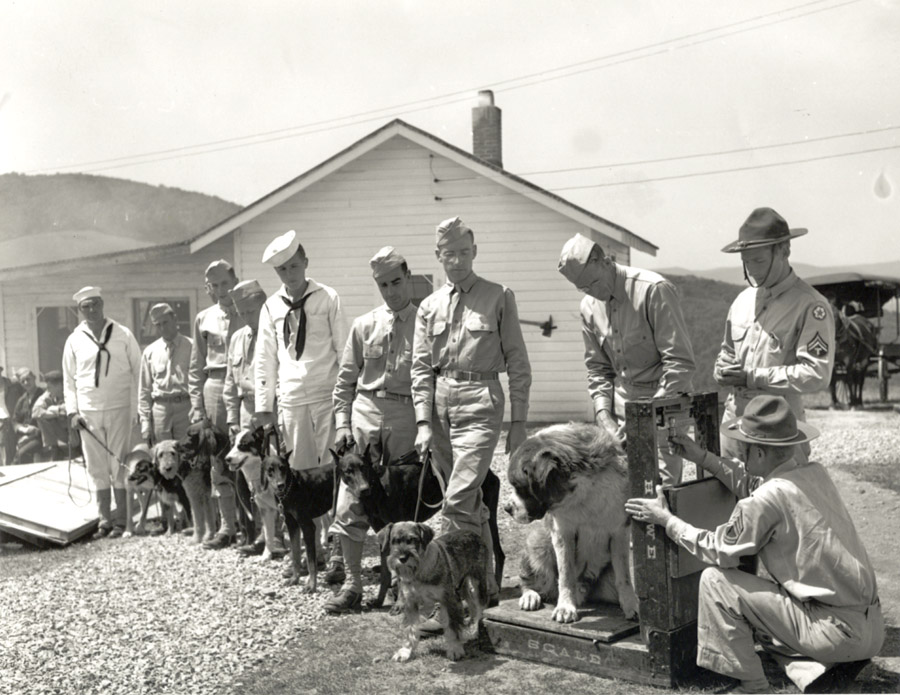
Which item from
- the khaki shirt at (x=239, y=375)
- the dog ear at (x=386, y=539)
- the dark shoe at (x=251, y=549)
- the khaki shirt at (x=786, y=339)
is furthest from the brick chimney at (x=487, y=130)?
the dog ear at (x=386, y=539)

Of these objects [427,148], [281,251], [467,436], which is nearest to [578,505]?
[467,436]

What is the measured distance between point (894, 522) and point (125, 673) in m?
6.70

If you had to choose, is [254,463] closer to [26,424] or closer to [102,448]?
[102,448]

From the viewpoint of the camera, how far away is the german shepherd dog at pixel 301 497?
6445 mm

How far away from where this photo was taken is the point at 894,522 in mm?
7996

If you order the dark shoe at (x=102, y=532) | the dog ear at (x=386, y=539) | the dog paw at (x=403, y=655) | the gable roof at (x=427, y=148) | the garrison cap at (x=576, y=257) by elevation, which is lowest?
the dark shoe at (x=102, y=532)

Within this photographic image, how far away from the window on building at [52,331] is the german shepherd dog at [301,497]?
1247 centimetres

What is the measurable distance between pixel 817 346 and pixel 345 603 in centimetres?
335

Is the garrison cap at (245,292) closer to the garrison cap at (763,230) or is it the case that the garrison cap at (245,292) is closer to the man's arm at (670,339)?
the man's arm at (670,339)

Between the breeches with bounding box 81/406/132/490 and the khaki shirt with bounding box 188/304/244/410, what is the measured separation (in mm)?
1116

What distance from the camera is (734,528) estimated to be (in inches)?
153

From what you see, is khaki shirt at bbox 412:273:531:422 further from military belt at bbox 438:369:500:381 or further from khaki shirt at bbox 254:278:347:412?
khaki shirt at bbox 254:278:347:412

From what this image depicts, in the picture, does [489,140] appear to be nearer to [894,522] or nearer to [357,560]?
[894,522]

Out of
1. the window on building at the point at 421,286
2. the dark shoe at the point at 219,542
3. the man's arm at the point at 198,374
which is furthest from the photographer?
the window on building at the point at 421,286
